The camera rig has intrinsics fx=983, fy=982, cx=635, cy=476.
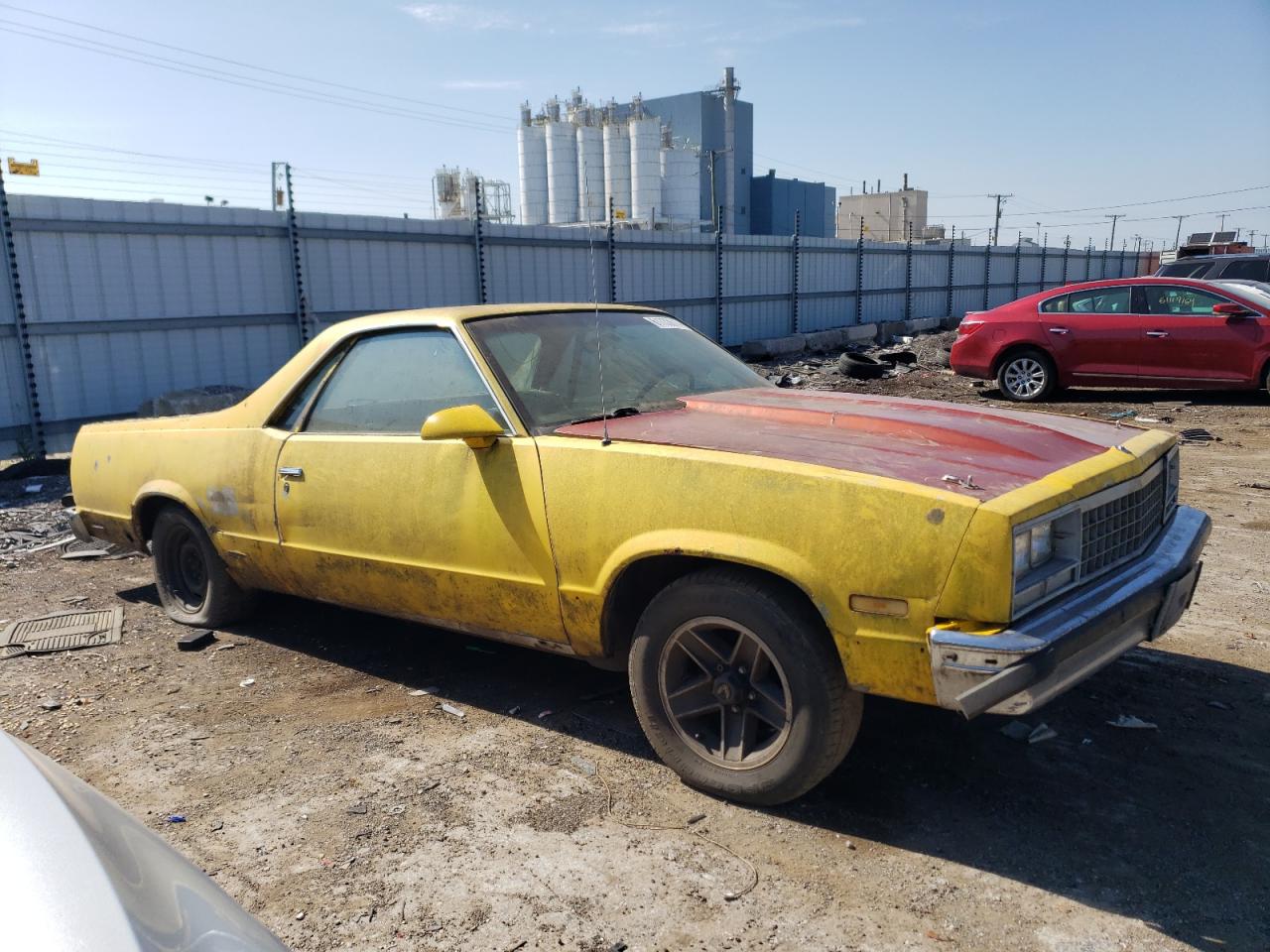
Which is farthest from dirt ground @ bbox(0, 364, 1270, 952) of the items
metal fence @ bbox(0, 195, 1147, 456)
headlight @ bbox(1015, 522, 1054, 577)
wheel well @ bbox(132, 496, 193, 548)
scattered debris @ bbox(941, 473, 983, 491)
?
metal fence @ bbox(0, 195, 1147, 456)

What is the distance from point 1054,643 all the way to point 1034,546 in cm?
29

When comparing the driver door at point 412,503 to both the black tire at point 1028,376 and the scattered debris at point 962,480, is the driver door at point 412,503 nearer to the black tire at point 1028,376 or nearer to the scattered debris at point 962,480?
the scattered debris at point 962,480

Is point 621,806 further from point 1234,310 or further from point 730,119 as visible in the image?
point 730,119

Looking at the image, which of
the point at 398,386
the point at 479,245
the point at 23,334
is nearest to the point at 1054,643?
the point at 398,386

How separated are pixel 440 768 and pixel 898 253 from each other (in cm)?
2504

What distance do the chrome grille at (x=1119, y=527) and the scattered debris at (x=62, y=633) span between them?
4.55 metres

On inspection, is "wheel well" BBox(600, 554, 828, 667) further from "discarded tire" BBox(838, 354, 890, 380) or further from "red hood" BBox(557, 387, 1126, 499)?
"discarded tire" BBox(838, 354, 890, 380)

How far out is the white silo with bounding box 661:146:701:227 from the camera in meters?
40.3

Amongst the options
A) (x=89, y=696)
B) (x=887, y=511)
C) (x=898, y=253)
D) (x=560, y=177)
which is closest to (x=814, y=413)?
(x=887, y=511)

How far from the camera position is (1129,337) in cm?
1220

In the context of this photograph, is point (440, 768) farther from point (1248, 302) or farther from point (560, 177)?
point (560, 177)

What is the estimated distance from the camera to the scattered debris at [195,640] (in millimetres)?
4863

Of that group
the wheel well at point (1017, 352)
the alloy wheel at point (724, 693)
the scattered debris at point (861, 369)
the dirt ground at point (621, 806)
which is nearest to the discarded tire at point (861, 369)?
the scattered debris at point (861, 369)

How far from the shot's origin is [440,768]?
346 cm
